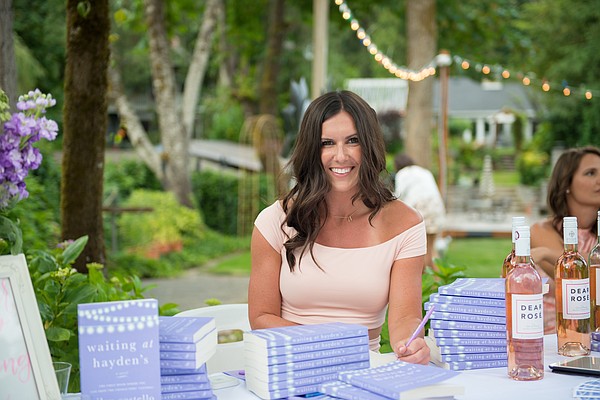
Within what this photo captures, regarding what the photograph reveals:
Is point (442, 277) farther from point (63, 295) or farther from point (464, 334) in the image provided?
point (63, 295)

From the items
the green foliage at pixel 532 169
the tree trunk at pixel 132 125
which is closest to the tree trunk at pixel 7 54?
the tree trunk at pixel 132 125

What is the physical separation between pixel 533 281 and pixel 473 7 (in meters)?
15.1

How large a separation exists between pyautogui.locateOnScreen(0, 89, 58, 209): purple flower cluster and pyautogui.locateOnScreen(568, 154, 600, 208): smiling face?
2.60m

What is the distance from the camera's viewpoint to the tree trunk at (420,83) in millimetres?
11211

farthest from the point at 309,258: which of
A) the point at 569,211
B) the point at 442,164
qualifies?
the point at 442,164

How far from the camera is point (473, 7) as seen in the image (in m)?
16.3

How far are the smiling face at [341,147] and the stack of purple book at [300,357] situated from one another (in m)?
0.76

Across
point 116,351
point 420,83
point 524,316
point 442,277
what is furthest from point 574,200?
point 420,83

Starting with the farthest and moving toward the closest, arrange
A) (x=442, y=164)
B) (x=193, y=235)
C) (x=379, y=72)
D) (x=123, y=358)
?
(x=379, y=72) < (x=193, y=235) < (x=442, y=164) < (x=123, y=358)

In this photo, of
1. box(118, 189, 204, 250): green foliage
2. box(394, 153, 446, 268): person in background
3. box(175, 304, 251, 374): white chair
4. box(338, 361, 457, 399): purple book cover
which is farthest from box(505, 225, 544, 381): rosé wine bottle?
box(118, 189, 204, 250): green foliage

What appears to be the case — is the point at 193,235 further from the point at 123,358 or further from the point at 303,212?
the point at 123,358

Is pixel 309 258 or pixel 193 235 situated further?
pixel 193 235

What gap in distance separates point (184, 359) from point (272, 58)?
16563 millimetres

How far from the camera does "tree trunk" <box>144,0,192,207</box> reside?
13.9 meters
